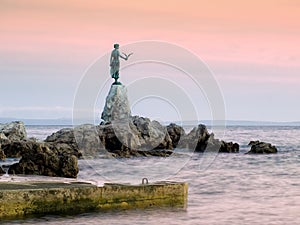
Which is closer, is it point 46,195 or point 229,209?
point 46,195

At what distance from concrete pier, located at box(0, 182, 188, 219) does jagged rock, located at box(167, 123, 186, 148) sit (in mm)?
37277

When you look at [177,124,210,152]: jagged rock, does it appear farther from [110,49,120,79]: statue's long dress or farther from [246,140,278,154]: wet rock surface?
[110,49,120,79]: statue's long dress

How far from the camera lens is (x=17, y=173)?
27953 mm

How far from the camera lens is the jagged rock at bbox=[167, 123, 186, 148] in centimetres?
5941

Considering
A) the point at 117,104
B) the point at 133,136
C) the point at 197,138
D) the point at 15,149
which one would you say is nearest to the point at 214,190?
the point at 15,149

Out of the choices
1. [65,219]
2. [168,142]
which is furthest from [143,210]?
[168,142]

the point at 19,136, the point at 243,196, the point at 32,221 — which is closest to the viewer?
the point at 32,221

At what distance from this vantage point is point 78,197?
64.2 ft

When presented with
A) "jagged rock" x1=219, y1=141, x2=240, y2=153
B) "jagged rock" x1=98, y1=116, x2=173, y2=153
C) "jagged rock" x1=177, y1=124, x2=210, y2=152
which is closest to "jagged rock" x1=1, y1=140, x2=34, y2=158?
"jagged rock" x1=98, y1=116, x2=173, y2=153

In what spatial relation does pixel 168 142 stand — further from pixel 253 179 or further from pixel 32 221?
pixel 32 221

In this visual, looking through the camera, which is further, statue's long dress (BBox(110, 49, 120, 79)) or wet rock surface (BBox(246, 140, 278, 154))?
wet rock surface (BBox(246, 140, 278, 154))

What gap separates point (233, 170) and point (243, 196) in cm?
1590

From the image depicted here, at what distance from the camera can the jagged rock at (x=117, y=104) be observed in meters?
52.8

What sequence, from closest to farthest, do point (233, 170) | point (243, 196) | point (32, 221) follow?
point (32, 221) → point (243, 196) → point (233, 170)
